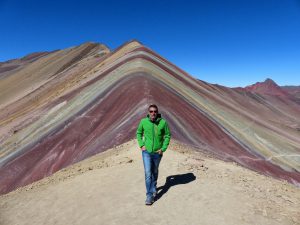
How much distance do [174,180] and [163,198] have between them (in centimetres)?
109

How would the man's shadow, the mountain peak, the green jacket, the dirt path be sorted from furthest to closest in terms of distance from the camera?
the mountain peak → the man's shadow → the green jacket → the dirt path

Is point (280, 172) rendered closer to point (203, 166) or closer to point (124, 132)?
point (124, 132)

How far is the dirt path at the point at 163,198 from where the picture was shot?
23.1ft

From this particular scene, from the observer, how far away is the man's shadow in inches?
321

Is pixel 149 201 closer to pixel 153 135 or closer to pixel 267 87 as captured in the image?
pixel 153 135

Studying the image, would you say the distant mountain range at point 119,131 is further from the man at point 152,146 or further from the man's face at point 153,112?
the man's face at point 153,112

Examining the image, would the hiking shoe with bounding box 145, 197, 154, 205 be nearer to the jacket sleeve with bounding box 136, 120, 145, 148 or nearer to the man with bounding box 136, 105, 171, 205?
the man with bounding box 136, 105, 171, 205

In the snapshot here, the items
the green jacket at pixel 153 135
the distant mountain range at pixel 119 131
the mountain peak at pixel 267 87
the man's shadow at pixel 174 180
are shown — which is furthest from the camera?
the mountain peak at pixel 267 87

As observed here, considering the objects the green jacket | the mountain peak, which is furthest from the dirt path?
the mountain peak

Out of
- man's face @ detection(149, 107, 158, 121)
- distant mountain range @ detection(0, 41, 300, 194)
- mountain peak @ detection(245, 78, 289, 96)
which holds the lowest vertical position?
distant mountain range @ detection(0, 41, 300, 194)

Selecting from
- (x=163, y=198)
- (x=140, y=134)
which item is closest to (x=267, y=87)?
(x=163, y=198)

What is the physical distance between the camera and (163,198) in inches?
306

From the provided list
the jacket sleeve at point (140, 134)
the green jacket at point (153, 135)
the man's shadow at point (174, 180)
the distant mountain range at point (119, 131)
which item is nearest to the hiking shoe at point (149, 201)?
the man's shadow at point (174, 180)

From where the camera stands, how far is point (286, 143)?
89.5ft
